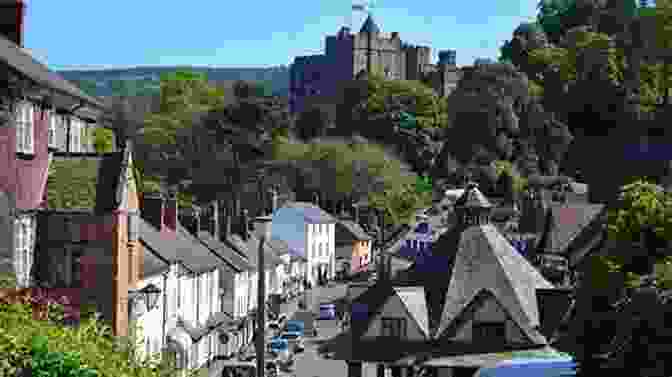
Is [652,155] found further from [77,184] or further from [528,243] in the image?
[77,184]

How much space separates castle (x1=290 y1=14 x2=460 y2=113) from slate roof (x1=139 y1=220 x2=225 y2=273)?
398 ft

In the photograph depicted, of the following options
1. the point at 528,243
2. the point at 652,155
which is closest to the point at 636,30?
the point at 652,155

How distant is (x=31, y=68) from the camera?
85.6ft

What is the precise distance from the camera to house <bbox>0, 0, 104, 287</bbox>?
25.1 meters

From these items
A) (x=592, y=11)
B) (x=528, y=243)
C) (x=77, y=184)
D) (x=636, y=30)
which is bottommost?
(x=528, y=243)

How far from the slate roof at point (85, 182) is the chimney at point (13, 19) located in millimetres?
2912

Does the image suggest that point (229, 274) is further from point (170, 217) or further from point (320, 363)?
point (170, 217)

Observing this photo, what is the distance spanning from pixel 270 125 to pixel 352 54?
74.8m

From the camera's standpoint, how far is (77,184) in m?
27.6

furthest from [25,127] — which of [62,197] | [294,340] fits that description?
[294,340]

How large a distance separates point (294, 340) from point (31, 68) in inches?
1330

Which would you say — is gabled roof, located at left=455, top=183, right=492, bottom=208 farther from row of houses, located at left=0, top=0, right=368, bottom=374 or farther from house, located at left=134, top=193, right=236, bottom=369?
row of houses, located at left=0, top=0, right=368, bottom=374

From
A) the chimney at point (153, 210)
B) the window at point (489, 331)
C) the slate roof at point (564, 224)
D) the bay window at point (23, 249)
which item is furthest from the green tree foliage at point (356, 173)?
the bay window at point (23, 249)

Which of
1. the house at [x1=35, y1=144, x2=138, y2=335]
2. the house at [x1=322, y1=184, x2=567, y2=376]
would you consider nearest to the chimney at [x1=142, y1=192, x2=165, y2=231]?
the house at [x1=322, y1=184, x2=567, y2=376]
